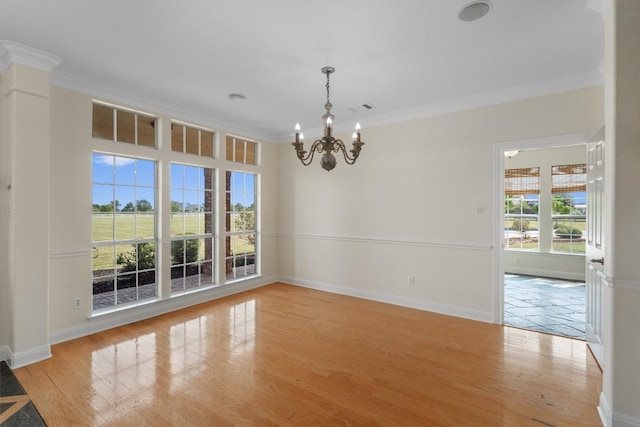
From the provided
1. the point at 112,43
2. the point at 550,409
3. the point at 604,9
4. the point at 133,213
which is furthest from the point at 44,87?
the point at 550,409

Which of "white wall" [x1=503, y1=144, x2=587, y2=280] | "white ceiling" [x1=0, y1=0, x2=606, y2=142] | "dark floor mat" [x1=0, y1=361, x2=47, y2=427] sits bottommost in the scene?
"dark floor mat" [x1=0, y1=361, x2=47, y2=427]

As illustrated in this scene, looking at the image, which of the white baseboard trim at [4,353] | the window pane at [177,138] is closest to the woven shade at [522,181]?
the window pane at [177,138]

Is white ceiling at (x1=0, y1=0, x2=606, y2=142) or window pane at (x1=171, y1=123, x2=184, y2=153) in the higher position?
white ceiling at (x1=0, y1=0, x2=606, y2=142)

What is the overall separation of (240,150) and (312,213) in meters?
1.73

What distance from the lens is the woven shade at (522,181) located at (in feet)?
22.1

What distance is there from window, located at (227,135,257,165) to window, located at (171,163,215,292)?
508 millimetres

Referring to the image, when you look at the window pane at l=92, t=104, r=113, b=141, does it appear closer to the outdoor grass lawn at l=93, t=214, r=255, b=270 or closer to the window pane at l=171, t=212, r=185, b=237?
the outdoor grass lawn at l=93, t=214, r=255, b=270

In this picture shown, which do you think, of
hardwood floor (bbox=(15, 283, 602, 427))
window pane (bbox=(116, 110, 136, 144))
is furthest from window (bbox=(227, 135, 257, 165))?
hardwood floor (bbox=(15, 283, 602, 427))

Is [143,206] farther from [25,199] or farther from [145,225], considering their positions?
[25,199]

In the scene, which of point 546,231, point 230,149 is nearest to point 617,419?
point 230,149

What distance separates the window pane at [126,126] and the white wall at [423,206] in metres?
2.79

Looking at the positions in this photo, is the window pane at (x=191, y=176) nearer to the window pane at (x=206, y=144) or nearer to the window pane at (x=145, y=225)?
the window pane at (x=206, y=144)

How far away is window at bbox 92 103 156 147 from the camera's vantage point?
364 centimetres

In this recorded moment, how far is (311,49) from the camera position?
8.99 ft
